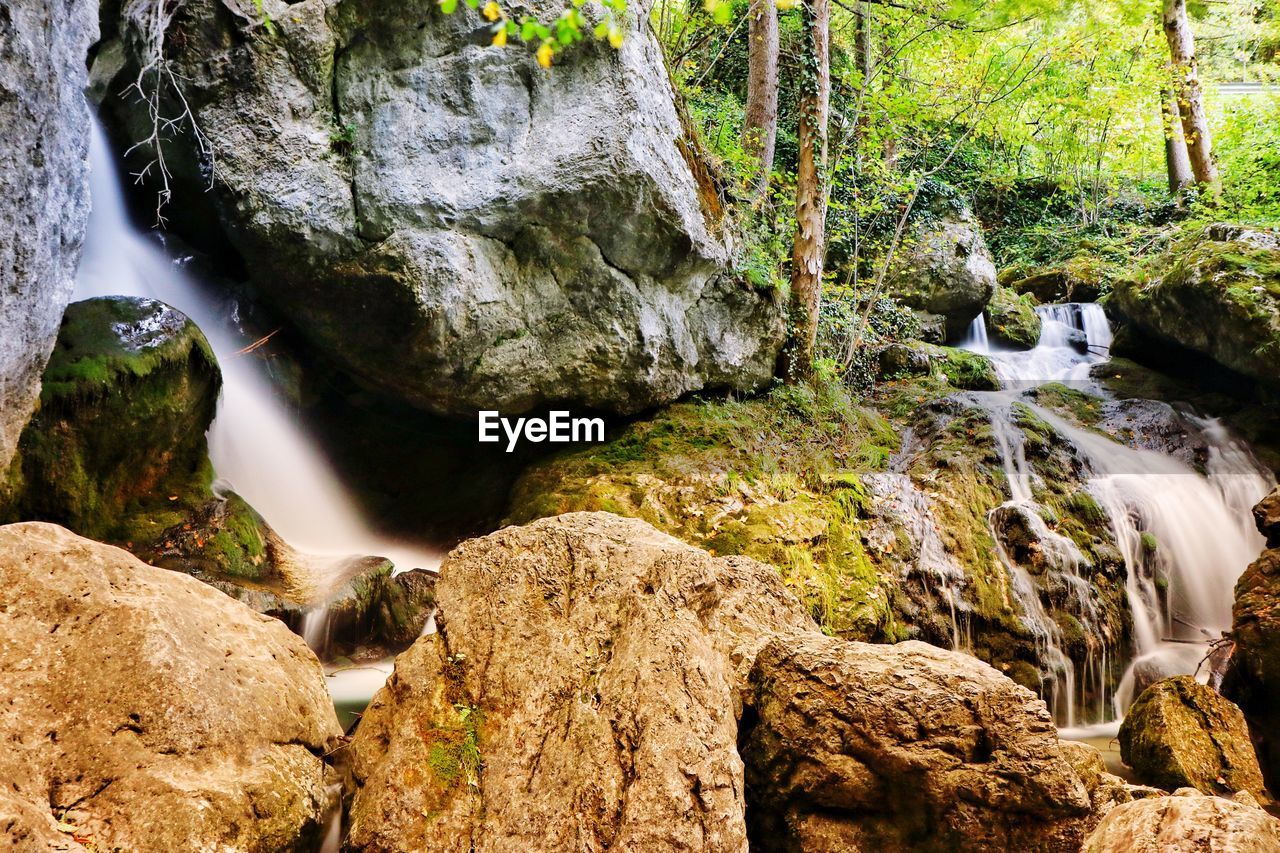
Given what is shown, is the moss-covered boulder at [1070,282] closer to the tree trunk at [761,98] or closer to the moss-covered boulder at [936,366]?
the moss-covered boulder at [936,366]

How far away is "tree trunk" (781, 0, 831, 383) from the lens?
8.80m

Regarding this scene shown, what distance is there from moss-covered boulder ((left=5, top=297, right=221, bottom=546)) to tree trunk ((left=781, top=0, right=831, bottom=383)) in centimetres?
633

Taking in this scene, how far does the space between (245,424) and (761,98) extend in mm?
8087

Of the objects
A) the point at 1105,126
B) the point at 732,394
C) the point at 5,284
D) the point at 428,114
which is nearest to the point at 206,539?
the point at 5,284

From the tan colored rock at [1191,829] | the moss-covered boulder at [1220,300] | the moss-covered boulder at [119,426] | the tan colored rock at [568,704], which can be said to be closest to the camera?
the tan colored rock at [1191,829]

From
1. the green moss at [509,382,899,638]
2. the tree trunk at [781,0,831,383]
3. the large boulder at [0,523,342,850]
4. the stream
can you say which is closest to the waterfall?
the stream

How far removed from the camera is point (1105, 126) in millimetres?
15898

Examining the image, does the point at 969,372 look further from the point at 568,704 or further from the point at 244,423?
the point at 568,704

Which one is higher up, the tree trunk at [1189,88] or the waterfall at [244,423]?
the tree trunk at [1189,88]

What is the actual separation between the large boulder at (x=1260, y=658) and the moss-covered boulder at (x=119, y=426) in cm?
823

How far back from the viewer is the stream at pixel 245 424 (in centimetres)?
631

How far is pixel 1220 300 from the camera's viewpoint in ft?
29.9

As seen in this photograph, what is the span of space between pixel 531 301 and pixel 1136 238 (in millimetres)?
14015

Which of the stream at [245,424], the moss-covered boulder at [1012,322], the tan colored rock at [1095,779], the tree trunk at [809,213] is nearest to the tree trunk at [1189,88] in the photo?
the moss-covered boulder at [1012,322]
